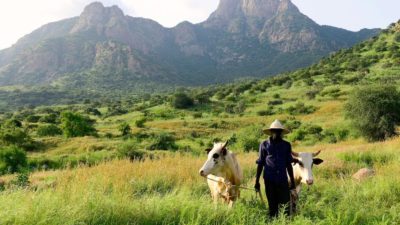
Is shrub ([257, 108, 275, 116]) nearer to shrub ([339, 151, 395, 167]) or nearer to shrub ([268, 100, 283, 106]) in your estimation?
shrub ([268, 100, 283, 106])

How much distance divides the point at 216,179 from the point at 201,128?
1500 inches

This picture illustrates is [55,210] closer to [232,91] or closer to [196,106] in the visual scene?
[196,106]

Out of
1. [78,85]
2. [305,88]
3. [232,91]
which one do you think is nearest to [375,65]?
[305,88]

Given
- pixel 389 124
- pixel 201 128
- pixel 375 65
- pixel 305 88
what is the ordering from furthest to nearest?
pixel 375 65
pixel 305 88
pixel 201 128
pixel 389 124

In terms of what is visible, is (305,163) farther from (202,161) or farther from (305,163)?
(202,161)

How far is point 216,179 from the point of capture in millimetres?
9477

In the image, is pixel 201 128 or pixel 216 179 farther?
pixel 201 128

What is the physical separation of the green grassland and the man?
0.38 metres

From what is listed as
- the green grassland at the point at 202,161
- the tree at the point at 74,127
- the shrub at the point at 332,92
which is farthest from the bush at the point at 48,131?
the shrub at the point at 332,92

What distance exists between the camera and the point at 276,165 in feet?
27.1

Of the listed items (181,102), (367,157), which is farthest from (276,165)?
(181,102)

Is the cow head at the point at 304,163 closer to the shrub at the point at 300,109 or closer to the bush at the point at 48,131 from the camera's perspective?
the bush at the point at 48,131

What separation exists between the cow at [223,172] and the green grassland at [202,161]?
18.8 inches

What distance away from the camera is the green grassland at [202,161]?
7586 millimetres
